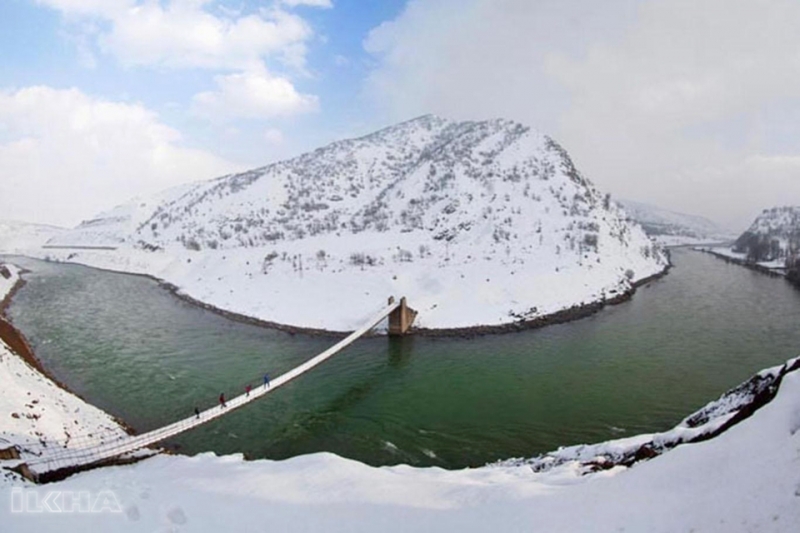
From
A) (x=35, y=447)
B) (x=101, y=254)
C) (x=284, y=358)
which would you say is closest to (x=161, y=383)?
(x=284, y=358)

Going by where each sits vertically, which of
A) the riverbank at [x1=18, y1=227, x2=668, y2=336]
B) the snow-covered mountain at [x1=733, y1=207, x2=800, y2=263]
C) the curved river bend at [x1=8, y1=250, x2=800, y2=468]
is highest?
the snow-covered mountain at [x1=733, y1=207, x2=800, y2=263]

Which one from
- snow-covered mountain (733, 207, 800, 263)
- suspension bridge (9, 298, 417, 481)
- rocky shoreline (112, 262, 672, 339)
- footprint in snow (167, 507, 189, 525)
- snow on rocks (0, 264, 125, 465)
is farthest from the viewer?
snow-covered mountain (733, 207, 800, 263)

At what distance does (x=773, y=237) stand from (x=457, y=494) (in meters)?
137

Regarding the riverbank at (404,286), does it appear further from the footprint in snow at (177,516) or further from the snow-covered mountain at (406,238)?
the footprint in snow at (177,516)

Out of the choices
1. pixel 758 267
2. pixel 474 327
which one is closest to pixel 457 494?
pixel 474 327

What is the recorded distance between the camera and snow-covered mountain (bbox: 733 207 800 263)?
93.9 m

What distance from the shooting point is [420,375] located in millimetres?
27328

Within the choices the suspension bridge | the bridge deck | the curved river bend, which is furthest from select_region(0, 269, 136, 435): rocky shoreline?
the bridge deck

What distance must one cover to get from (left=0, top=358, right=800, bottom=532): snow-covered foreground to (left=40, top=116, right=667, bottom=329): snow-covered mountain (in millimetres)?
25438

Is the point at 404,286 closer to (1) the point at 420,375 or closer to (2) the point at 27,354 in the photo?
(1) the point at 420,375

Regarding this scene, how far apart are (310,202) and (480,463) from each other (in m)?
102

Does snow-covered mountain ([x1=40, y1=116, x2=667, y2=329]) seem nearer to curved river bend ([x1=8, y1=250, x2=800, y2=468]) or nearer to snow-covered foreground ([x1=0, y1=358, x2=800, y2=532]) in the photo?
curved river bend ([x1=8, y1=250, x2=800, y2=468])

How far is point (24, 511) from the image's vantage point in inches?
407

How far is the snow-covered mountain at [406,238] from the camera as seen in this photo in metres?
44.6
